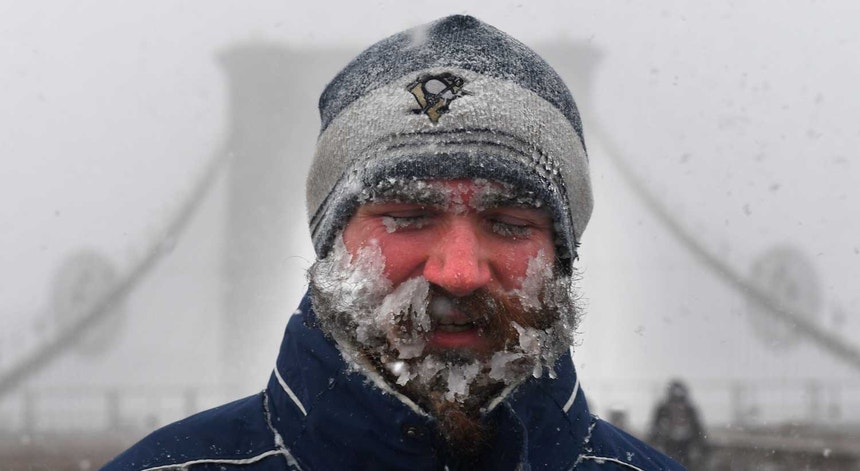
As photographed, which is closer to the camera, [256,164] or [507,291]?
[507,291]

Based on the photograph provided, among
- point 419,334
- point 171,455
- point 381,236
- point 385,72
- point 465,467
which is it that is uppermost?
point 385,72

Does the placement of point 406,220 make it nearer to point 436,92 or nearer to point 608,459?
point 436,92

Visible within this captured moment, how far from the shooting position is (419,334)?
150 cm

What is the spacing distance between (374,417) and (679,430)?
420 centimetres

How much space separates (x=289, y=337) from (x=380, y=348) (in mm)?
187

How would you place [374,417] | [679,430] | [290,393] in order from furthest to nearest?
[679,430]
[290,393]
[374,417]

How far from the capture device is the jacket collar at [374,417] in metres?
1.43

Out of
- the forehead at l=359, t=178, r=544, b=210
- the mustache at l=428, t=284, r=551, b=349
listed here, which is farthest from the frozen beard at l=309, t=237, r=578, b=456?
the forehead at l=359, t=178, r=544, b=210

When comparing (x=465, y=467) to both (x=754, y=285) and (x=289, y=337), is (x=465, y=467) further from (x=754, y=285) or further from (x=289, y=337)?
(x=754, y=285)

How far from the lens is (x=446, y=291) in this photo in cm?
149

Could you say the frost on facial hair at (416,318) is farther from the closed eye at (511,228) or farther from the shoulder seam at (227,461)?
the shoulder seam at (227,461)

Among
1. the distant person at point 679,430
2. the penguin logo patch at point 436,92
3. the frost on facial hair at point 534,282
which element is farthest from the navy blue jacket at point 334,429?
the distant person at point 679,430

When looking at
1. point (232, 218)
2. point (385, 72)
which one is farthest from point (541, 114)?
point (232, 218)

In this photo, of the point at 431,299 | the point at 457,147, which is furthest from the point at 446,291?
the point at 457,147
